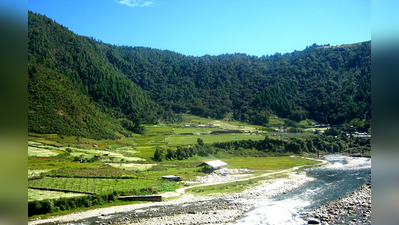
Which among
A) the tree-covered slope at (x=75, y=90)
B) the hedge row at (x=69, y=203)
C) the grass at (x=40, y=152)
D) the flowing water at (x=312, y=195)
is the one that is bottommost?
the flowing water at (x=312, y=195)

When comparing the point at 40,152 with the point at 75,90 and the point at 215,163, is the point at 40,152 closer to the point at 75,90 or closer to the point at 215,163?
the point at 215,163

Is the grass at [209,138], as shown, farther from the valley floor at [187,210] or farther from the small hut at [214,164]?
the valley floor at [187,210]

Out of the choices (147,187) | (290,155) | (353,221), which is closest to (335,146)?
(290,155)

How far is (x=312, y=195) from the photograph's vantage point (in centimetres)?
1255

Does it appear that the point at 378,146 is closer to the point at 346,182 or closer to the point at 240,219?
the point at 240,219

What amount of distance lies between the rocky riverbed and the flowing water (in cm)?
40

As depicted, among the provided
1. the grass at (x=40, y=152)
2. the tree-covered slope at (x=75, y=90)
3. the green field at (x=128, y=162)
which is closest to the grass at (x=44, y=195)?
the green field at (x=128, y=162)

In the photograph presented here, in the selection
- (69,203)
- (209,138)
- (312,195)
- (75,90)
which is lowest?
(312,195)

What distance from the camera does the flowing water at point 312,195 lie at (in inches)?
387

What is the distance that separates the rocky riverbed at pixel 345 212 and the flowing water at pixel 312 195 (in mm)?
401

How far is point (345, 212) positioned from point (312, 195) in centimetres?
281

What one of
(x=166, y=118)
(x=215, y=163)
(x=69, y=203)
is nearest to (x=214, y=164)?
(x=215, y=163)

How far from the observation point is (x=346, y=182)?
48.2 feet

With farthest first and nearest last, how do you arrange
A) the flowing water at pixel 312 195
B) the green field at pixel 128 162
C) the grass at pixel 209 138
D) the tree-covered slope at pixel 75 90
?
the grass at pixel 209 138, the tree-covered slope at pixel 75 90, the green field at pixel 128 162, the flowing water at pixel 312 195
